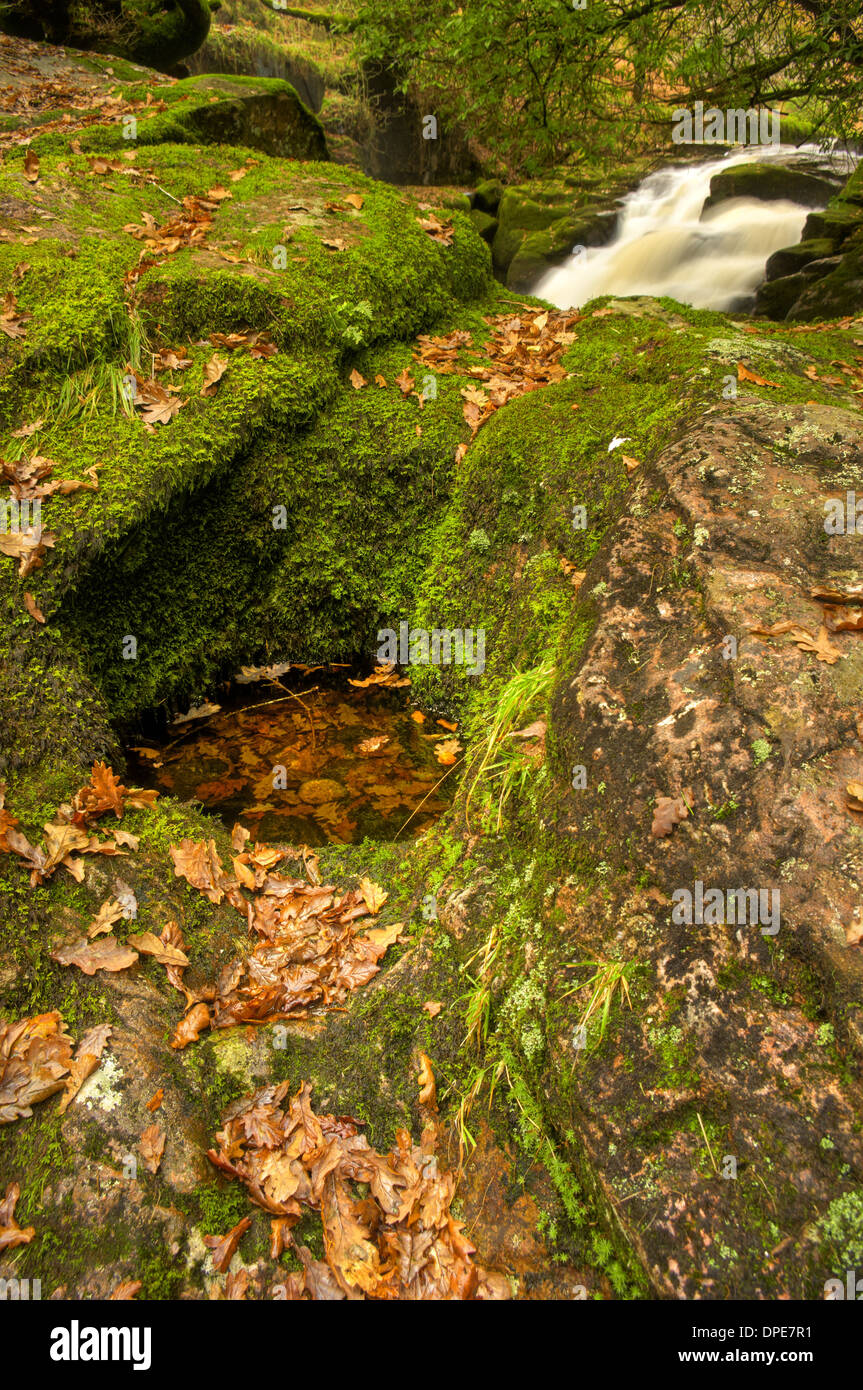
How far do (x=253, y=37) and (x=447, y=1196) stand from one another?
75.8ft

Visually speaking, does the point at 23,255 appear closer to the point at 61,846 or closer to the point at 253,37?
the point at 61,846

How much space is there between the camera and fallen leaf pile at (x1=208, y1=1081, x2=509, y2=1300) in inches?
92.4

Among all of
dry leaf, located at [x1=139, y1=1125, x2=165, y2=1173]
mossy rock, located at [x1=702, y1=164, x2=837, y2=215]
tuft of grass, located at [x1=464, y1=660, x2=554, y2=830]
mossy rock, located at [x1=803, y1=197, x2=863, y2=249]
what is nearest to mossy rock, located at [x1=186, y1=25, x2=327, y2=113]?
mossy rock, located at [x1=702, y1=164, x2=837, y2=215]

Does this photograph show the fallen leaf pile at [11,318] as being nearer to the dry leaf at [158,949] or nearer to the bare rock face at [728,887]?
the dry leaf at [158,949]

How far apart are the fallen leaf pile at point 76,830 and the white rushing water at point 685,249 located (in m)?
11.6

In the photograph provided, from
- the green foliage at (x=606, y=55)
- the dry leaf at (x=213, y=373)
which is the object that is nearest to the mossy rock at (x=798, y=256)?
the green foliage at (x=606, y=55)

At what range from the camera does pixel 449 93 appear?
1211 centimetres

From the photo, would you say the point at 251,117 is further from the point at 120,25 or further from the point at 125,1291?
the point at 125,1291

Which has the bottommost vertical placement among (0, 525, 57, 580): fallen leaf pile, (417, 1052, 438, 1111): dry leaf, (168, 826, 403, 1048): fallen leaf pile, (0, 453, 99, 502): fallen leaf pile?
(417, 1052, 438, 1111): dry leaf

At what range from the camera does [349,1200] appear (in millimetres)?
2535

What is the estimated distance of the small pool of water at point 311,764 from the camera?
Answer: 14.6 feet

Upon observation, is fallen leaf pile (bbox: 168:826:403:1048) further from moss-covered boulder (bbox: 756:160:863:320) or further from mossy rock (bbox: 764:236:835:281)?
mossy rock (bbox: 764:236:835:281)

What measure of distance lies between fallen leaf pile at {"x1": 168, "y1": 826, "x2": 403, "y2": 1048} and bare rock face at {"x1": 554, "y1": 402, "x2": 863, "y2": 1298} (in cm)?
110

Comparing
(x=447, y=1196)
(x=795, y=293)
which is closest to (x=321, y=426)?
(x=447, y=1196)
